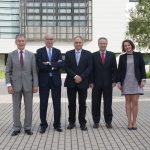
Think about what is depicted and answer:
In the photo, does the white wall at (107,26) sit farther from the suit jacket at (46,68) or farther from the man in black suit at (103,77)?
the suit jacket at (46,68)

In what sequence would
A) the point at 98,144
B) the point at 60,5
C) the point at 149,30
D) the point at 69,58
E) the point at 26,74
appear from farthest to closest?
the point at 60,5, the point at 149,30, the point at 69,58, the point at 26,74, the point at 98,144

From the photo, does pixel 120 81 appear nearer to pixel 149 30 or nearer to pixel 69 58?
pixel 69 58

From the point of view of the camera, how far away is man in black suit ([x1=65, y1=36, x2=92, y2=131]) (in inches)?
445

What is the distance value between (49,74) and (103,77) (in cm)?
133

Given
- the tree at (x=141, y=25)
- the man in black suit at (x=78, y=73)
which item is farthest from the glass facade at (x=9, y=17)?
the man in black suit at (x=78, y=73)

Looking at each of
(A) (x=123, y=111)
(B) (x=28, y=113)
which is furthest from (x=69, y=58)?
(A) (x=123, y=111)

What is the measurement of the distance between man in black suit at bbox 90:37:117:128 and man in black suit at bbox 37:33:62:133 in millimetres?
976

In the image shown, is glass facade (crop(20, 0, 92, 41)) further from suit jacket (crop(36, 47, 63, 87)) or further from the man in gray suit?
the man in gray suit

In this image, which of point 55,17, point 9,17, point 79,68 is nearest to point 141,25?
point 79,68

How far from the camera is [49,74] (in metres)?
11.0

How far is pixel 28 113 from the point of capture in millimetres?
10859

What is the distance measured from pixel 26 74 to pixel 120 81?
224cm

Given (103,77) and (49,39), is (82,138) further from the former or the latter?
(49,39)

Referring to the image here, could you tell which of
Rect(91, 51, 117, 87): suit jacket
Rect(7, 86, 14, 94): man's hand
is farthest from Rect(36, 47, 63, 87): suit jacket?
Rect(91, 51, 117, 87): suit jacket
